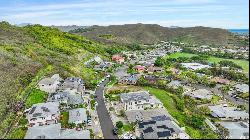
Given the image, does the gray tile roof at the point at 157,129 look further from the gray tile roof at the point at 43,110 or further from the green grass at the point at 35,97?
the green grass at the point at 35,97

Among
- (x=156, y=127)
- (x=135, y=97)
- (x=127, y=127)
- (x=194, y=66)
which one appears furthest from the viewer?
(x=194, y=66)

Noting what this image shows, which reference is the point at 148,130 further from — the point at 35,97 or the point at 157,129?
the point at 35,97

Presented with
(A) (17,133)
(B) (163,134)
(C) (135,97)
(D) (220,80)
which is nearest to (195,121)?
(B) (163,134)

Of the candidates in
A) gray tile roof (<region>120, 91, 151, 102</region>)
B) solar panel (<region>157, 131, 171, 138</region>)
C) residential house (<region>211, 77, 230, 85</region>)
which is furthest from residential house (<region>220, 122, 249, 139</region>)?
residential house (<region>211, 77, 230, 85</region>)

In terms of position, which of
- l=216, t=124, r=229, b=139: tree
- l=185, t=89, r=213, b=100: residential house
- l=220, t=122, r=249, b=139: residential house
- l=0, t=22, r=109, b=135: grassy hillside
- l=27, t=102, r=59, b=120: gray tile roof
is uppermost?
l=0, t=22, r=109, b=135: grassy hillside

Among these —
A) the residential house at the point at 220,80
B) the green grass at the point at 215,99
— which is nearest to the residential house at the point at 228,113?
the green grass at the point at 215,99

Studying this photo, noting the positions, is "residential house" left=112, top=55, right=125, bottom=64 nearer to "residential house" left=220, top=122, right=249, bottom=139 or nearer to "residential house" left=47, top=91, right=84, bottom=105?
"residential house" left=47, top=91, right=84, bottom=105

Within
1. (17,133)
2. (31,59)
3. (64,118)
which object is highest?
(31,59)
